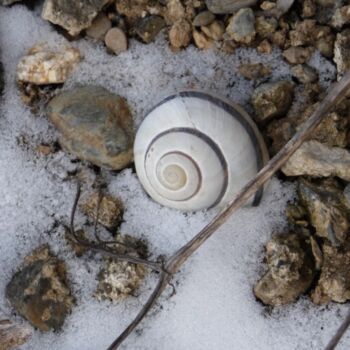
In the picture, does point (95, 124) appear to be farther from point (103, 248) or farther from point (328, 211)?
point (328, 211)

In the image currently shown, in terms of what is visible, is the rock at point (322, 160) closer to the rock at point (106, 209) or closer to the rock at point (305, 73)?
the rock at point (305, 73)

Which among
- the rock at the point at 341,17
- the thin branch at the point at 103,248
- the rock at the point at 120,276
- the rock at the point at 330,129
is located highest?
the rock at the point at 341,17

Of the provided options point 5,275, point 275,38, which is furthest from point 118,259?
point 275,38

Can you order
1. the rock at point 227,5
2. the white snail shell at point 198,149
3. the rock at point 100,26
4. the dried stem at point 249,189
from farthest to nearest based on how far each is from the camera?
the rock at point 100,26 < the rock at point 227,5 < the white snail shell at point 198,149 < the dried stem at point 249,189

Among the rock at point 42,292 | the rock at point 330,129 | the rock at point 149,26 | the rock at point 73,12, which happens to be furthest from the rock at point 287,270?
the rock at point 73,12

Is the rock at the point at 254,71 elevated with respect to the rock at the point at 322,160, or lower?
elevated

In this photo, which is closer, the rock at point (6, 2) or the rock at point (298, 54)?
the rock at point (298, 54)

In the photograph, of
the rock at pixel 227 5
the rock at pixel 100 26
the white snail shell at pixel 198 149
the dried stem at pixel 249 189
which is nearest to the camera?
the dried stem at pixel 249 189

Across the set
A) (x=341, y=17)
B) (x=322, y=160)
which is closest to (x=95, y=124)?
(x=322, y=160)
